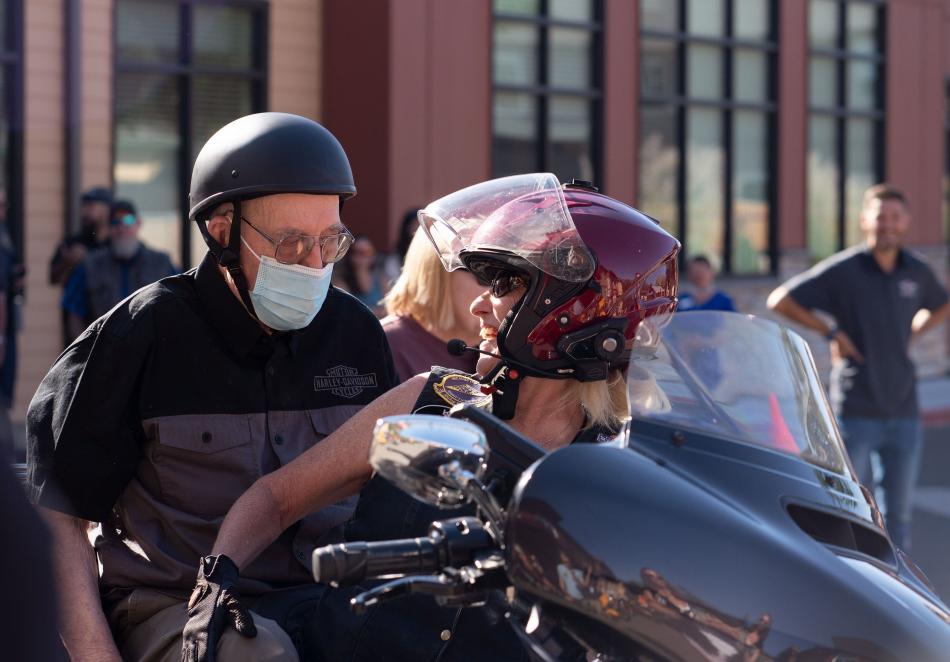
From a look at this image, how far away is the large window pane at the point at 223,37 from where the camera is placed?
40.8ft

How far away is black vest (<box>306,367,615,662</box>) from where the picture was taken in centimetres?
246

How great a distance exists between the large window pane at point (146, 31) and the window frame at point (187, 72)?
0.12 feet

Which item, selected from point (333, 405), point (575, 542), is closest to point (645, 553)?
point (575, 542)

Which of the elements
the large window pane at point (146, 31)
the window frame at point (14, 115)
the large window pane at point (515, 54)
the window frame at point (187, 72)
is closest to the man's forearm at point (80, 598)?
the window frame at point (14, 115)

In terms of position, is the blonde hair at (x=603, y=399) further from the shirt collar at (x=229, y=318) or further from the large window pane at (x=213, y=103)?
the large window pane at (x=213, y=103)

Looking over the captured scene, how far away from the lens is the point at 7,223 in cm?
1119

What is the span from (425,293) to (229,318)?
216cm

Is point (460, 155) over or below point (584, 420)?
over

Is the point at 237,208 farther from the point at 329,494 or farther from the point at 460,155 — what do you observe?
the point at 460,155

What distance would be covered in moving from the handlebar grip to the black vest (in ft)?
1.56

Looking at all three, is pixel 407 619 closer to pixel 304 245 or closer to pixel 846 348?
pixel 304 245

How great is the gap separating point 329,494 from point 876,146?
53.5 feet

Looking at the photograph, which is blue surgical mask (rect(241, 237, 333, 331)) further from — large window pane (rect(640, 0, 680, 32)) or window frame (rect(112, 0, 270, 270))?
large window pane (rect(640, 0, 680, 32))

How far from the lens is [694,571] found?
169 cm
